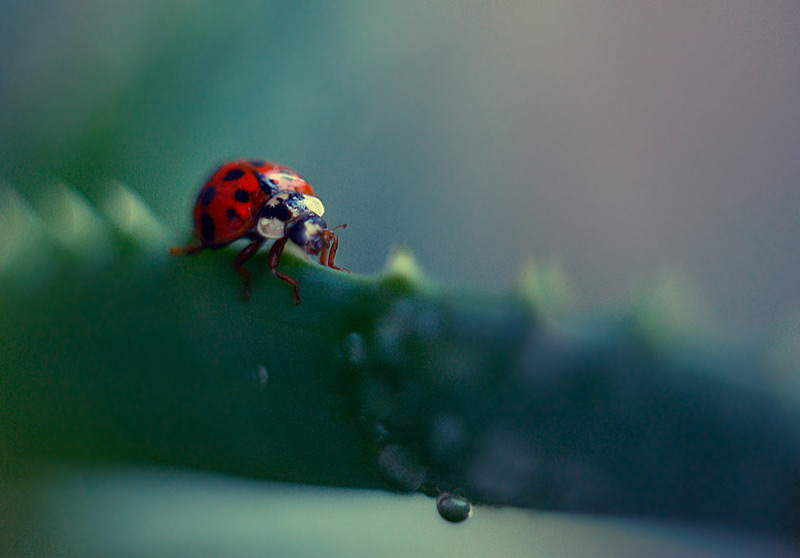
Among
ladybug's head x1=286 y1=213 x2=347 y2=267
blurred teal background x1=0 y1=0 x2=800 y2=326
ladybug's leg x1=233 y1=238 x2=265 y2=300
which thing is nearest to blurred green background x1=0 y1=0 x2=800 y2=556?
blurred teal background x1=0 y1=0 x2=800 y2=326

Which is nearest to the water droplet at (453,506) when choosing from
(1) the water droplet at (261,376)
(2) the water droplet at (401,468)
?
(2) the water droplet at (401,468)

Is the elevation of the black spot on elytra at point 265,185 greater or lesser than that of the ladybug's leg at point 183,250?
greater

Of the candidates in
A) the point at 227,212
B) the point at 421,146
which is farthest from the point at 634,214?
the point at 227,212

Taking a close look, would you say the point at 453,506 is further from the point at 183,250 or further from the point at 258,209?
the point at 258,209

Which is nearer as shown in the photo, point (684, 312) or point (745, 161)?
point (684, 312)

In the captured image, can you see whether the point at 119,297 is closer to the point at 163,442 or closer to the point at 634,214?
the point at 163,442

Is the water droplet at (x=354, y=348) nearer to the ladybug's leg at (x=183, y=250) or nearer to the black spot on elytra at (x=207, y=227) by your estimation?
the ladybug's leg at (x=183, y=250)
